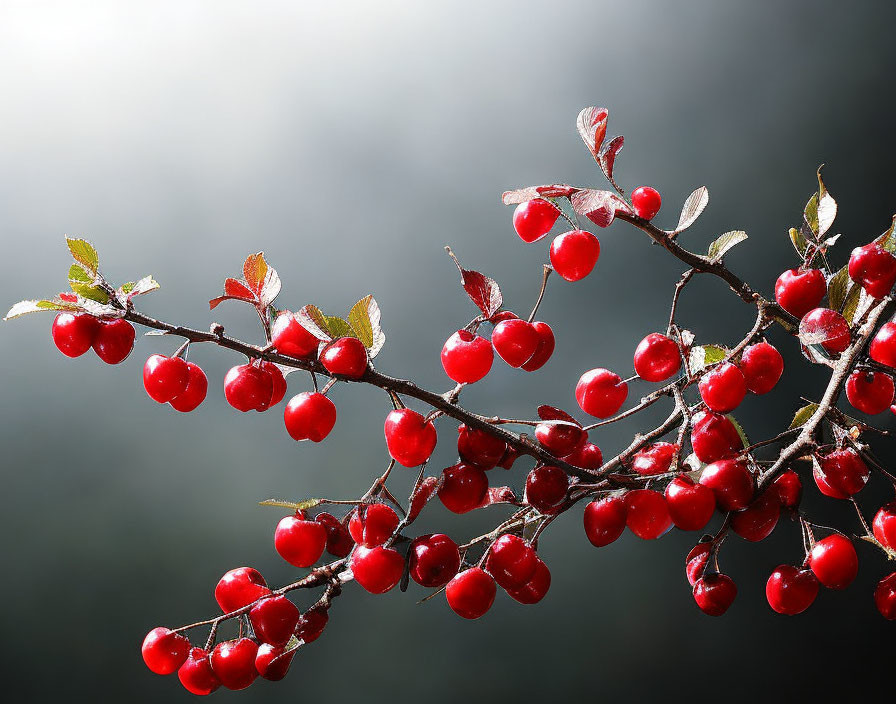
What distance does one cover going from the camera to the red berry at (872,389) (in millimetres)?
424

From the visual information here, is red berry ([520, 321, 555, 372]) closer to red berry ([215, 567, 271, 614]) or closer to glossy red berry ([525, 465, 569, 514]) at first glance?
glossy red berry ([525, 465, 569, 514])

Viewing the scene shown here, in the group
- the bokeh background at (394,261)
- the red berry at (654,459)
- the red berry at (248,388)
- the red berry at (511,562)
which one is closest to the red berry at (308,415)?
the red berry at (248,388)

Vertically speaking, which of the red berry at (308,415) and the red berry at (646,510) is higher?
the red berry at (308,415)

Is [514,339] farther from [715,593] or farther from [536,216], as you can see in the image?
[715,593]

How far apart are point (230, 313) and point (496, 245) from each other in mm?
345

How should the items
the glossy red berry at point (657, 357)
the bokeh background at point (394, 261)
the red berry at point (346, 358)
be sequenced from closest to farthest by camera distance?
the red berry at point (346, 358) → the glossy red berry at point (657, 357) → the bokeh background at point (394, 261)

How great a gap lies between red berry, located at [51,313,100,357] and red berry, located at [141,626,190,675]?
177 mm

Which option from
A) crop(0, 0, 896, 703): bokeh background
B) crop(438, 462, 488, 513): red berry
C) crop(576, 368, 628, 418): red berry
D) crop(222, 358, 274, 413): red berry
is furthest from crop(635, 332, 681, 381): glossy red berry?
crop(0, 0, 896, 703): bokeh background

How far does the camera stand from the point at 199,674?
0.39 metres

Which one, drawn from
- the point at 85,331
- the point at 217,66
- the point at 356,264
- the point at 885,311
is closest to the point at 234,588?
the point at 85,331

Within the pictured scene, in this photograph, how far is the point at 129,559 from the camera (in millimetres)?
818

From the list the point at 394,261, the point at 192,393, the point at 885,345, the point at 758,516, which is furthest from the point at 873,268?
the point at 394,261

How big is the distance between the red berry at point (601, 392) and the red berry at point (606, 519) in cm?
7

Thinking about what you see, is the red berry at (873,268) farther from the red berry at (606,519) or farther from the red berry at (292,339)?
the red berry at (292,339)
